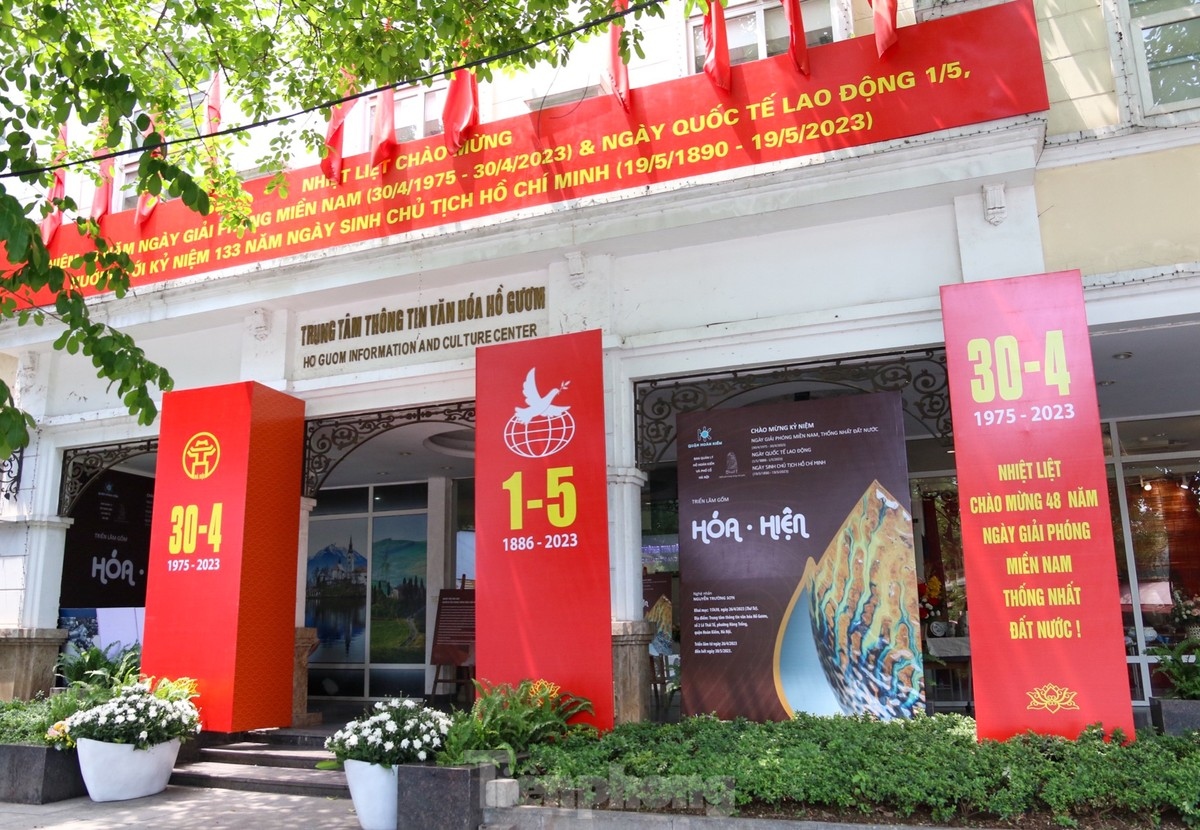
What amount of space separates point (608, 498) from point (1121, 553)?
610 centimetres

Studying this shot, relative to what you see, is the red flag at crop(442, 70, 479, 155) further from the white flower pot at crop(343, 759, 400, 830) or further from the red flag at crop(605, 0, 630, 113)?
the white flower pot at crop(343, 759, 400, 830)

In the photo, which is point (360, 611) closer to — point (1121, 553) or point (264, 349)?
point (264, 349)

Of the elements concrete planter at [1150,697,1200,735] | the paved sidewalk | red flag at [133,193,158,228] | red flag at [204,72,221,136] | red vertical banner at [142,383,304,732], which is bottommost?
the paved sidewalk

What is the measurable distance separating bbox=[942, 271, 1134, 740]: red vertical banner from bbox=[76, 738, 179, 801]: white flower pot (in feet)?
21.0

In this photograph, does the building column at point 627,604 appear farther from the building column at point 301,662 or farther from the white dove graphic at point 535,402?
the building column at point 301,662

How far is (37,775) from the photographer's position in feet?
24.2

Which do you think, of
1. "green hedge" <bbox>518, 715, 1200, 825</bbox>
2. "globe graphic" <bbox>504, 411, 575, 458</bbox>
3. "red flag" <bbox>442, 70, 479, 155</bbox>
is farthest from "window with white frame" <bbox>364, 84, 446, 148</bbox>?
"green hedge" <bbox>518, 715, 1200, 825</bbox>

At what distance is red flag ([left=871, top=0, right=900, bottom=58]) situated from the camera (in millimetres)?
7250

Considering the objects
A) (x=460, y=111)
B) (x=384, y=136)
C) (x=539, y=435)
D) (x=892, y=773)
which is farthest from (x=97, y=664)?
(x=892, y=773)

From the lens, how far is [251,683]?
8461 millimetres

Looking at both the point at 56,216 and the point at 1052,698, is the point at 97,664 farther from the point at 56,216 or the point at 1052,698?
the point at 1052,698

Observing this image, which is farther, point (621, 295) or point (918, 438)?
point (918, 438)

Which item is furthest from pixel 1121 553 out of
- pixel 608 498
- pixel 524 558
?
pixel 524 558

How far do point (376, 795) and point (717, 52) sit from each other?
6.29 metres
